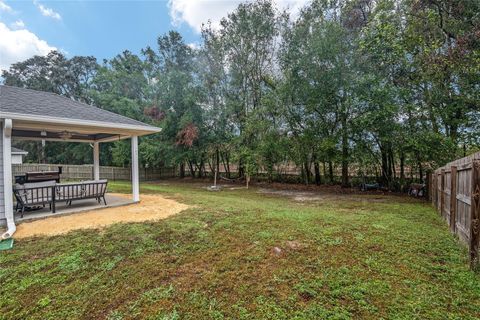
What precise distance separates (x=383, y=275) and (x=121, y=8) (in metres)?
11.6

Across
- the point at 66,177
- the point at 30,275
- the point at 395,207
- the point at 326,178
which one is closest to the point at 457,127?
the point at 395,207

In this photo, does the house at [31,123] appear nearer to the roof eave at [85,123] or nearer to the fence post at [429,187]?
the roof eave at [85,123]

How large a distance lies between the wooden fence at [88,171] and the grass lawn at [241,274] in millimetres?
14498

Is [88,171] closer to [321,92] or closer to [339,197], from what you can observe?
[321,92]

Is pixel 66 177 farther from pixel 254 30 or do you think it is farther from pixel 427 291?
pixel 427 291

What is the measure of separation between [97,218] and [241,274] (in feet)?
13.7

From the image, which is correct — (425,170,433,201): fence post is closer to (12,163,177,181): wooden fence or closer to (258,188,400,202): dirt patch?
(258,188,400,202): dirt patch

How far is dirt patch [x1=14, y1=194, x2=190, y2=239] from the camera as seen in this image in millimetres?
4543

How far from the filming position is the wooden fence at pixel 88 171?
16109 millimetres

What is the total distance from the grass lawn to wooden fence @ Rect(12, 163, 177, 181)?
14498 millimetres

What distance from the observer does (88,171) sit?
16656 mm

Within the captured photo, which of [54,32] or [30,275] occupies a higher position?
[54,32]

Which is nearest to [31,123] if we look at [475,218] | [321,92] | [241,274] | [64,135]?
[64,135]

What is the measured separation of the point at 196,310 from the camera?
2.22 meters
